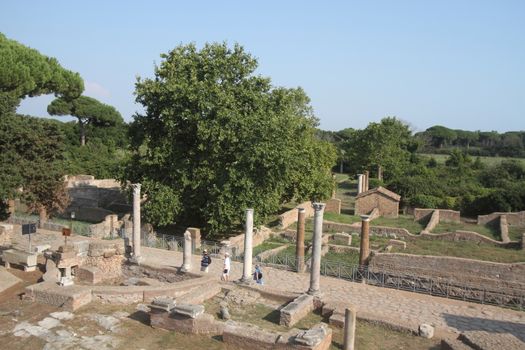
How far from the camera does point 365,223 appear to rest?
1712 cm

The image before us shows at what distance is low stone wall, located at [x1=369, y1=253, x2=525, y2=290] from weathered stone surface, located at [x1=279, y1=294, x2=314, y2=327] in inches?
203

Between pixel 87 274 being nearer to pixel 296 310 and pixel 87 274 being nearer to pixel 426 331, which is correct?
pixel 296 310

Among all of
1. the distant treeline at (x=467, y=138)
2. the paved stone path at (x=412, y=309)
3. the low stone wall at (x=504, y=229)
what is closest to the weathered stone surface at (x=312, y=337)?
the paved stone path at (x=412, y=309)

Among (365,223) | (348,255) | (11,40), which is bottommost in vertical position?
(348,255)

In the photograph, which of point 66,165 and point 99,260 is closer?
point 99,260

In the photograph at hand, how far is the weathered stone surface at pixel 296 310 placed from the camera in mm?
11570

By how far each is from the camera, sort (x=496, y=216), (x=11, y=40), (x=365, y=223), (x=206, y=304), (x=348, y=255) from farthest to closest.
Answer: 1. (x=496, y=216)
2. (x=11, y=40)
3. (x=348, y=255)
4. (x=365, y=223)
5. (x=206, y=304)

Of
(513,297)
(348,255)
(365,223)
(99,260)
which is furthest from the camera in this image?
(348,255)

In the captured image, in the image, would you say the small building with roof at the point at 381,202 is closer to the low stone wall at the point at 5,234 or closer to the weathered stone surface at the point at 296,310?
the weathered stone surface at the point at 296,310

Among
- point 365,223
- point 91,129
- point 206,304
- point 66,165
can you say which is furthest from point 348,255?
point 91,129

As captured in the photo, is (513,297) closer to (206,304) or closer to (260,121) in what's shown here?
(206,304)

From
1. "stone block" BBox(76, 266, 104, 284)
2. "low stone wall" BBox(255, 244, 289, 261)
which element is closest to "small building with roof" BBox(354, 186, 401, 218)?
"low stone wall" BBox(255, 244, 289, 261)

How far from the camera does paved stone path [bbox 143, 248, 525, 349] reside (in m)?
12.0

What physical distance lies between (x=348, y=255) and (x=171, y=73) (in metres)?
11.3
